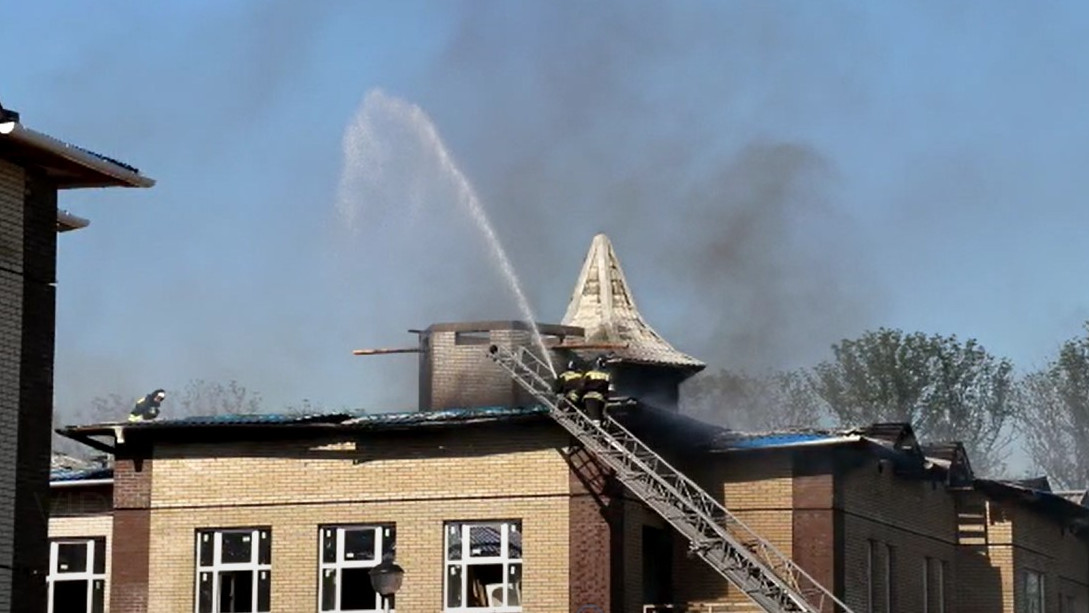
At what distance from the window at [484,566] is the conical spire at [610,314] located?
5.74 m

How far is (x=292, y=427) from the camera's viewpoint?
33969mm

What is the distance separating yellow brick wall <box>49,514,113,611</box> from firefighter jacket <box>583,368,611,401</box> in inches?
336

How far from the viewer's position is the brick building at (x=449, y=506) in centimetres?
3309

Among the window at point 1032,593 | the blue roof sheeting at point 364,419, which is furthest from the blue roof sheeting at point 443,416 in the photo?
the window at point 1032,593

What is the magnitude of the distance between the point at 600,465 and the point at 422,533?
2948mm

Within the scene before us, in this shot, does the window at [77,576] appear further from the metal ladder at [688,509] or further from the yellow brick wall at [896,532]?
the yellow brick wall at [896,532]

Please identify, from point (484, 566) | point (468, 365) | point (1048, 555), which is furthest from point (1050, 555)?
point (484, 566)

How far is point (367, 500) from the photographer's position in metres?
34.1

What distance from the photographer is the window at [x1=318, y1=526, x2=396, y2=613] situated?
33938mm

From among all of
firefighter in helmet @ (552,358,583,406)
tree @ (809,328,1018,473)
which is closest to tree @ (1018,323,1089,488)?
tree @ (809,328,1018,473)

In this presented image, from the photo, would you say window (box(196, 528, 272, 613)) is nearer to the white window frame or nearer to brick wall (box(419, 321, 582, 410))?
the white window frame

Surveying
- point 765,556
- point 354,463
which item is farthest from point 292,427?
point 765,556

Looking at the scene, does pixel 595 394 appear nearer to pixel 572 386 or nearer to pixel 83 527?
pixel 572 386

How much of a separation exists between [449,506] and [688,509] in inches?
140
